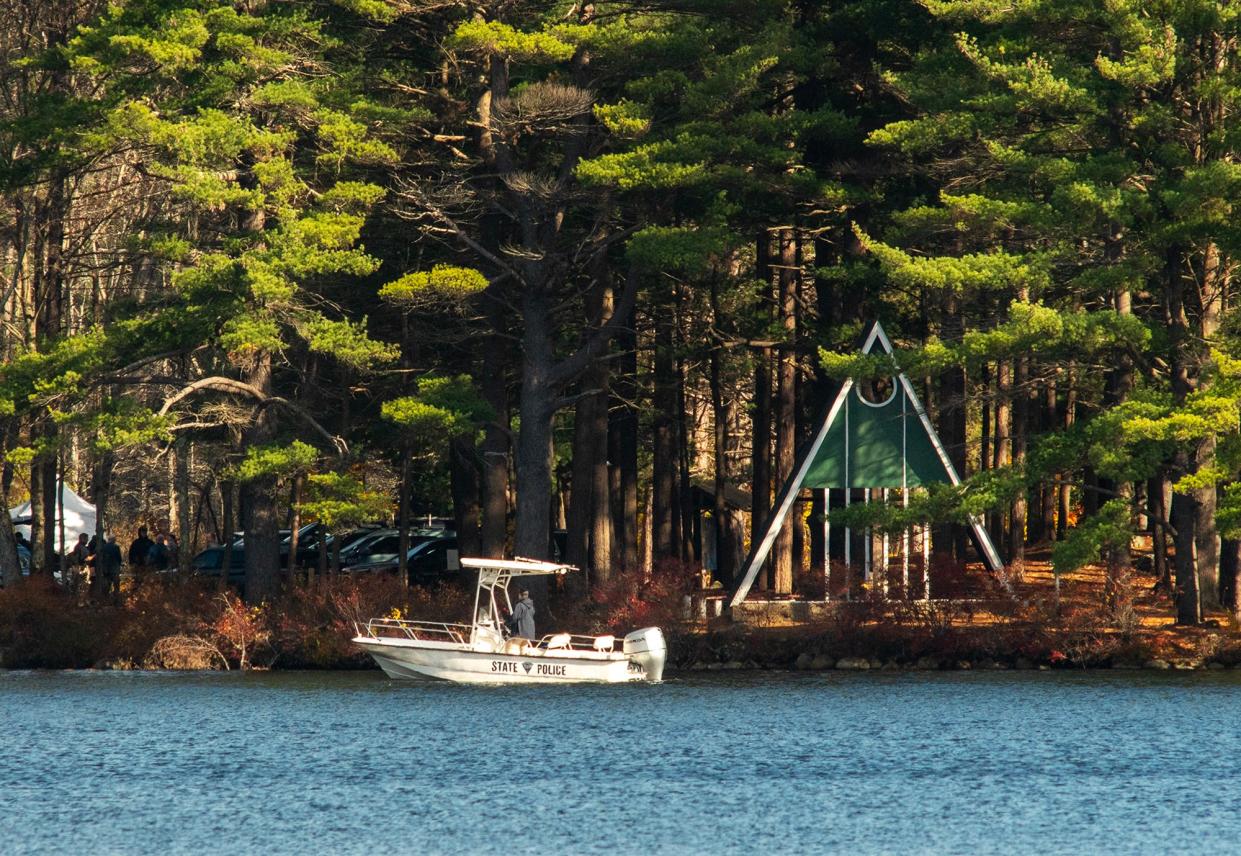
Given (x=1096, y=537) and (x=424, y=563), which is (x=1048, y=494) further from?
(x=1096, y=537)

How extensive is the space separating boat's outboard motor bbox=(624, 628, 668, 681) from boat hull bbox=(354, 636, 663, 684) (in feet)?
0.06

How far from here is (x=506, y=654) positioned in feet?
117

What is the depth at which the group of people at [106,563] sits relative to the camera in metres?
42.6

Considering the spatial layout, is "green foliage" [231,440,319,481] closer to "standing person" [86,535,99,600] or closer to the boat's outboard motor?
"standing person" [86,535,99,600]

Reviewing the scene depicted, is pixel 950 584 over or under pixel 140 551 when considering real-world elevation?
under

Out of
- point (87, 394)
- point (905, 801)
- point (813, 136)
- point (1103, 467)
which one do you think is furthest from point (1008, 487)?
point (87, 394)

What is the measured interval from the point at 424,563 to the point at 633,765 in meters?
23.0

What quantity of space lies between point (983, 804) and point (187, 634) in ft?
68.5

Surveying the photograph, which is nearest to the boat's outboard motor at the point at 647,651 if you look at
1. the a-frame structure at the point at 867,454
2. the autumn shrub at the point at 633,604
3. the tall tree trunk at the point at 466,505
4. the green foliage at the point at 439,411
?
the autumn shrub at the point at 633,604

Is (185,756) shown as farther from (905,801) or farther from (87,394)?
(87,394)

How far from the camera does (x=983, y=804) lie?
75.6 ft

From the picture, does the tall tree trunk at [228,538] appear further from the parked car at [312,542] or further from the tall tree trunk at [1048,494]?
the tall tree trunk at [1048,494]

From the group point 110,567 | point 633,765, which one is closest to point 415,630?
point 110,567

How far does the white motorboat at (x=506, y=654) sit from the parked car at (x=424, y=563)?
10765 mm
